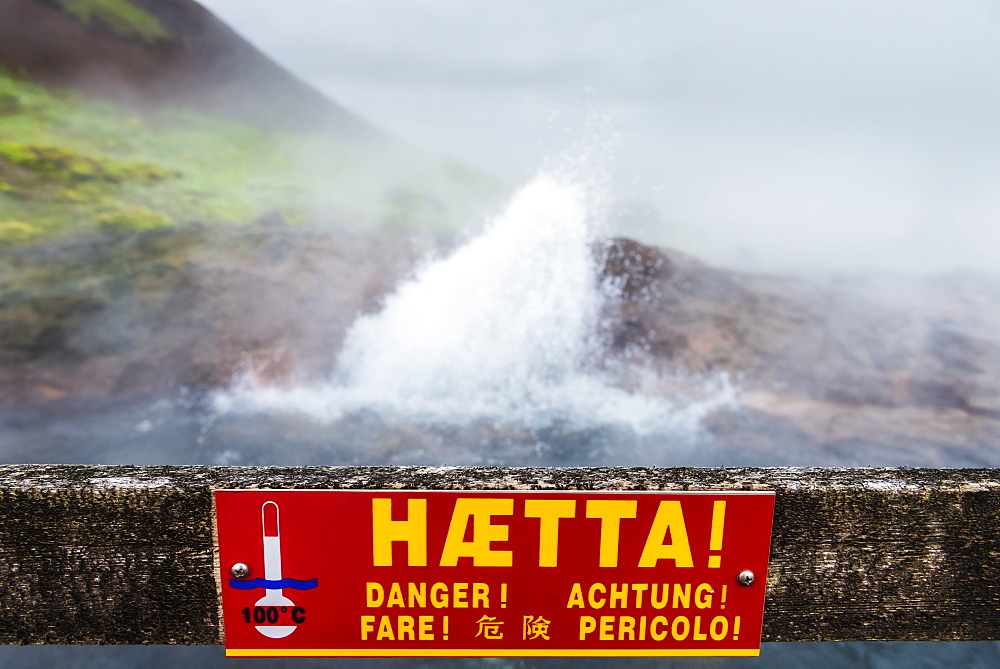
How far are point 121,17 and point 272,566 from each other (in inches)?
971

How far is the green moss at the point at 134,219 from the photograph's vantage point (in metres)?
11.3

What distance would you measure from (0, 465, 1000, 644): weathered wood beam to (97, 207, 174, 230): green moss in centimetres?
1213

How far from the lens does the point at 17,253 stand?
968 cm

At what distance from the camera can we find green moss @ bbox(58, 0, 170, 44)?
17.8 m

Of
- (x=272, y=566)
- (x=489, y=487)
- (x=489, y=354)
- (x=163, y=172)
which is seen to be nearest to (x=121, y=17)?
(x=163, y=172)

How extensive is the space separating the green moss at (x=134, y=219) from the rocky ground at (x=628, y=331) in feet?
1.69

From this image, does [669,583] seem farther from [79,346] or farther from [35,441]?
[79,346]

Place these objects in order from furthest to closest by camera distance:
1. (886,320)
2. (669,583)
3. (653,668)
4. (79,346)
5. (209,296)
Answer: (886,320)
(209,296)
(79,346)
(653,668)
(669,583)

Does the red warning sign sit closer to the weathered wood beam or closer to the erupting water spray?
the weathered wood beam

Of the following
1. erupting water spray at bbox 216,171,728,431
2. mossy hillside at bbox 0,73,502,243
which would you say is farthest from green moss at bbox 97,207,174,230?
erupting water spray at bbox 216,171,728,431

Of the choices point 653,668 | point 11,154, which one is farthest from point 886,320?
point 11,154

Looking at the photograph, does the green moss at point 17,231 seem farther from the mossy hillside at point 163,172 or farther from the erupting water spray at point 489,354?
the erupting water spray at point 489,354

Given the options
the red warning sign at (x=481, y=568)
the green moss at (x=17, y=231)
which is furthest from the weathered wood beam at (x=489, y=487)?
the green moss at (x=17, y=231)

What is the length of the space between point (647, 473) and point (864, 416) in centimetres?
834
